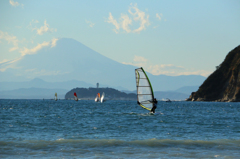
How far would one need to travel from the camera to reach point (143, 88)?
53062mm

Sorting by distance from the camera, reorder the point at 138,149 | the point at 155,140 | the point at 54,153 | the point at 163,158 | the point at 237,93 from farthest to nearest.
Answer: the point at 237,93 → the point at 155,140 → the point at 138,149 → the point at 54,153 → the point at 163,158

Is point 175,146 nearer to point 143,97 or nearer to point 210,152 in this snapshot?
point 210,152

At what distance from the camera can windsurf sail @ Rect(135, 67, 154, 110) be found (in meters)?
51.9

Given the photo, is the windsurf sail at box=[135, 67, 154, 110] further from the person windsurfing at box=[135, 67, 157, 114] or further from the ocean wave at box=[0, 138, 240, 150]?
the ocean wave at box=[0, 138, 240, 150]

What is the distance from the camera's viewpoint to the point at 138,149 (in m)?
27.1

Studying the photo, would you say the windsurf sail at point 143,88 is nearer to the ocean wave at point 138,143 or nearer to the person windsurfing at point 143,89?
the person windsurfing at point 143,89

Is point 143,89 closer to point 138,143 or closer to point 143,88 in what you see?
point 143,88

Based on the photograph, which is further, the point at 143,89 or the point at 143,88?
the point at 143,89

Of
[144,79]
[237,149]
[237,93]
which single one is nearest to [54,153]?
[237,149]

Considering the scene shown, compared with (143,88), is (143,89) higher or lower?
lower

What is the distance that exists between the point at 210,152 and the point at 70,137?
14293 millimetres

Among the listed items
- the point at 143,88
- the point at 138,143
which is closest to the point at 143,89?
Result: the point at 143,88

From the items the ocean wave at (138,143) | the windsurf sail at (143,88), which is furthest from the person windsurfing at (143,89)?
the ocean wave at (138,143)

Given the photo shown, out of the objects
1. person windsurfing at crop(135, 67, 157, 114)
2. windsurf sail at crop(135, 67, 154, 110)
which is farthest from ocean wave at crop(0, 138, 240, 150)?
windsurf sail at crop(135, 67, 154, 110)
